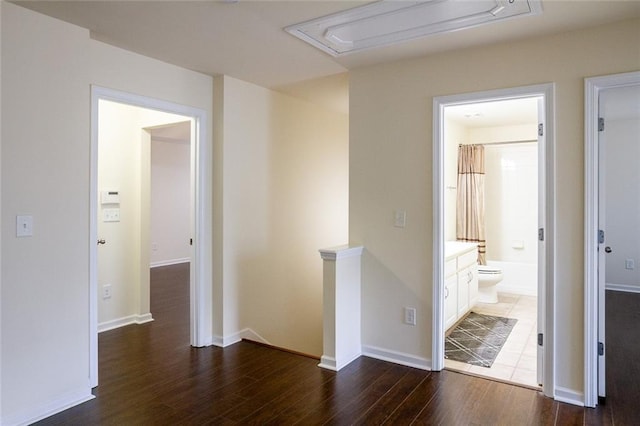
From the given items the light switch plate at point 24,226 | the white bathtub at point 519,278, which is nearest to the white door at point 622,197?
the white bathtub at point 519,278

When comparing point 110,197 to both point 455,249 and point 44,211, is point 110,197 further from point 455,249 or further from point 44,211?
point 455,249

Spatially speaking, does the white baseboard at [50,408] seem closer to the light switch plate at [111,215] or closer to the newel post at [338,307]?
the newel post at [338,307]

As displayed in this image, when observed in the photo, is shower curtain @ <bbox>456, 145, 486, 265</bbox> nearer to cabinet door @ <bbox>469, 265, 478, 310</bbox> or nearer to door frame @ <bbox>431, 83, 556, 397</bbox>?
cabinet door @ <bbox>469, 265, 478, 310</bbox>

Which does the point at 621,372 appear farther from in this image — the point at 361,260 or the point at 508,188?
the point at 508,188

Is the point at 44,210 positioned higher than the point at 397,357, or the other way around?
the point at 44,210

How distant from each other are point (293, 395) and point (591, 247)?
2.20 m

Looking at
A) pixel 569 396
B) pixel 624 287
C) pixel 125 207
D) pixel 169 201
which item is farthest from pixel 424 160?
pixel 169 201

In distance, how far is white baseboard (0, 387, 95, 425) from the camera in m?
2.42

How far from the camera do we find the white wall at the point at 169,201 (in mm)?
8453

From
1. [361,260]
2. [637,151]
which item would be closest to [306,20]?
[361,260]

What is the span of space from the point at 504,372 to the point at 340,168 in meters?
3.28

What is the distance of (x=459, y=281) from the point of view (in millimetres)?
4512

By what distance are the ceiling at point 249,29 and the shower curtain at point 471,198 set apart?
3.04 metres

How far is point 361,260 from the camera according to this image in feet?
11.9
